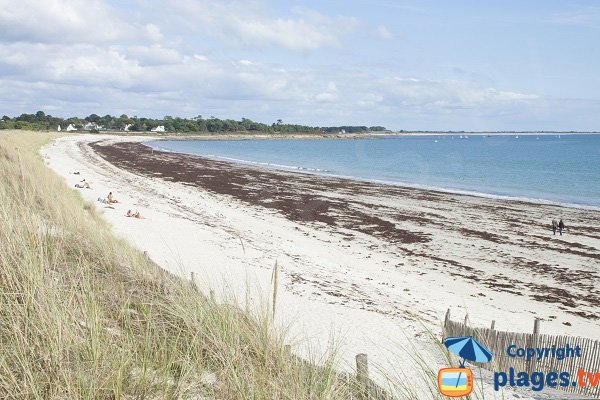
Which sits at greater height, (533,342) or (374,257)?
(533,342)

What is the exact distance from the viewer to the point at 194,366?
3.60m

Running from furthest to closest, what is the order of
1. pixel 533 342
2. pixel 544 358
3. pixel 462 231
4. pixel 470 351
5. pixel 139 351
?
pixel 462 231, pixel 544 358, pixel 533 342, pixel 139 351, pixel 470 351

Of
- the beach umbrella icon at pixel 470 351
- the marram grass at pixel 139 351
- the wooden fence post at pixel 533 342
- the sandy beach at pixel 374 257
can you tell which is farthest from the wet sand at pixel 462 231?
the beach umbrella icon at pixel 470 351

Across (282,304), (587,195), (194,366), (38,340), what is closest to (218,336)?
(194,366)

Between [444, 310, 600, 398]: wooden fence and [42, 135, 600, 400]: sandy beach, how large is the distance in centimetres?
83

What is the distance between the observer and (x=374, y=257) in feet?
53.9

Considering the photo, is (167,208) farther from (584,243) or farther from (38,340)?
(38,340)

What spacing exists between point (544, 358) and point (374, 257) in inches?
378

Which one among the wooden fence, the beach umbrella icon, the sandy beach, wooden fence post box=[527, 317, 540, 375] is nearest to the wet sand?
the sandy beach

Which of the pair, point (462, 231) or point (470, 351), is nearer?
point (470, 351)

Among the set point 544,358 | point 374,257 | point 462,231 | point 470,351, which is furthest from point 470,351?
point 462,231

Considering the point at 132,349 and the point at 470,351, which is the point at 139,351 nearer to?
the point at 132,349

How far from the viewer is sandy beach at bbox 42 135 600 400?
9.61m

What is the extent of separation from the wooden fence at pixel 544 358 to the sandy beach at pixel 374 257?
830 mm
